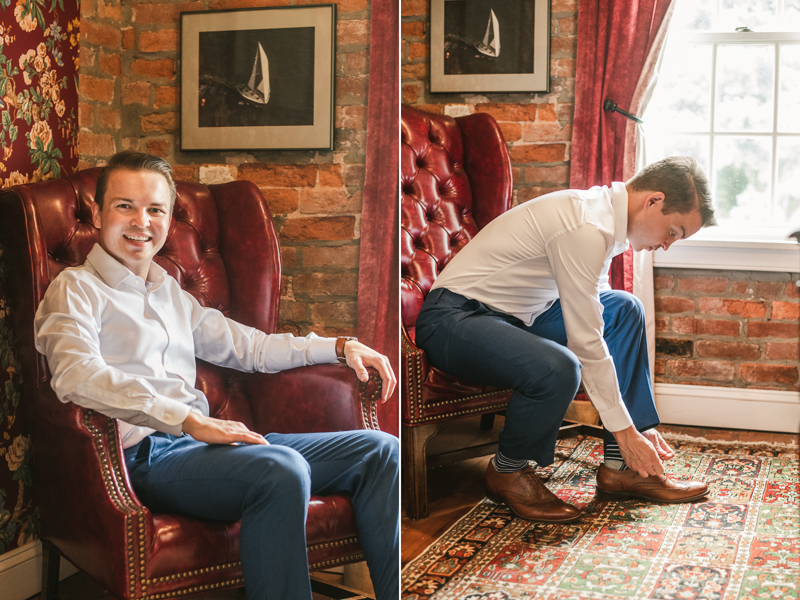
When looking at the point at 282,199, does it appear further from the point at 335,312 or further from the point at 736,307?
the point at 736,307

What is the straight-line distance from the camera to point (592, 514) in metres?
0.68

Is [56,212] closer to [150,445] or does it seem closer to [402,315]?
[150,445]

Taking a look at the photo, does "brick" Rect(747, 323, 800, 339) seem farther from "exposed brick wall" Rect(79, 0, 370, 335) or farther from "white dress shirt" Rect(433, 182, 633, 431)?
"exposed brick wall" Rect(79, 0, 370, 335)

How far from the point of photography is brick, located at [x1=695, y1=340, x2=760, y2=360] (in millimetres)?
610

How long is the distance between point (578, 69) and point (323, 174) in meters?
0.36

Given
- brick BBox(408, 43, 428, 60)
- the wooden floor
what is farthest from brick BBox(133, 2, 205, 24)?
the wooden floor

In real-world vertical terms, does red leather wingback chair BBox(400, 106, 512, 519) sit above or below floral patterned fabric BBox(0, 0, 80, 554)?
below

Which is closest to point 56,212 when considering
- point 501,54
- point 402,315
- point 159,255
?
point 159,255

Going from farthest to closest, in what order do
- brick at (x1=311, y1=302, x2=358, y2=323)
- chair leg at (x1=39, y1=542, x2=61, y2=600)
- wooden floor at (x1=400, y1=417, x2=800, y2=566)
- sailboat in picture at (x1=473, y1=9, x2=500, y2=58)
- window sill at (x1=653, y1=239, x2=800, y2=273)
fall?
chair leg at (x1=39, y1=542, x2=61, y2=600)
brick at (x1=311, y1=302, x2=358, y2=323)
wooden floor at (x1=400, y1=417, x2=800, y2=566)
sailboat in picture at (x1=473, y1=9, x2=500, y2=58)
window sill at (x1=653, y1=239, x2=800, y2=273)

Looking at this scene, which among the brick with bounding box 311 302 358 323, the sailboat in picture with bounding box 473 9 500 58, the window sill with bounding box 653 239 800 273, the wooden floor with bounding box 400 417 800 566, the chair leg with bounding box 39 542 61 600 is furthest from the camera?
the chair leg with bounding box 39 542 61 600

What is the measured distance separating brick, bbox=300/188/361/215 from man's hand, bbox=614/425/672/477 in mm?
453

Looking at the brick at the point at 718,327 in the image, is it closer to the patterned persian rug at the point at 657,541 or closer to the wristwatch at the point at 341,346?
the patterned persian rug at the point at 657,541

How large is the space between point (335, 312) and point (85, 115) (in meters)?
0.43

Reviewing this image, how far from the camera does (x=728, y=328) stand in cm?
61
